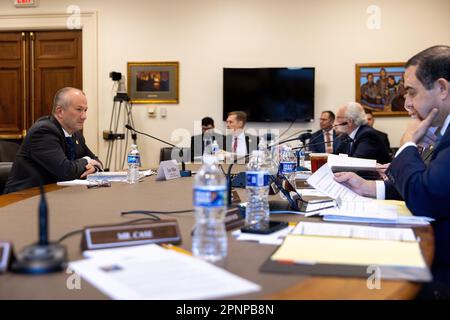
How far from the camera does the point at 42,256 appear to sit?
0.92m

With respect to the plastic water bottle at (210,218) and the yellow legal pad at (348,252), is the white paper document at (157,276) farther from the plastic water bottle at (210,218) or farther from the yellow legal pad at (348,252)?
the yellow legal pad at (348,252)

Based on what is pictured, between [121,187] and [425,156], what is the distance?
1381mm

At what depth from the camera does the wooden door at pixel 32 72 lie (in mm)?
6438

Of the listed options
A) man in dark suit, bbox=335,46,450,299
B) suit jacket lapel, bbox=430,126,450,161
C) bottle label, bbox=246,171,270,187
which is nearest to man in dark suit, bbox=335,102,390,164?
man in dark suit, bbox=335,46,450,299

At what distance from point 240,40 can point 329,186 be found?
14.8 feet

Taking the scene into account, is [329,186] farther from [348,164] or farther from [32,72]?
[32,72]

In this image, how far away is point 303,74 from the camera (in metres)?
6.03

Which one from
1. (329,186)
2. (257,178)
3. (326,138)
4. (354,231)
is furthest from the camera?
(326,138)

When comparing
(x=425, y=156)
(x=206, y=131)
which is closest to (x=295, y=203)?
(x=425, y=156)

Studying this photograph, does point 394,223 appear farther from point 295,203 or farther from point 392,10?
point 392,10

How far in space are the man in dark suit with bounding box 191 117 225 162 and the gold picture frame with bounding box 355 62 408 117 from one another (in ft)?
5.74

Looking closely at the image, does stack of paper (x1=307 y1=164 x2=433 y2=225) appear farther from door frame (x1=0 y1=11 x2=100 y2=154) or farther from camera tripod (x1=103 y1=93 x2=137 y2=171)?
door frame (x1=0 y1=11 x2=100 y2=154)

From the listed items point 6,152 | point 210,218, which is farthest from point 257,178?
point 6,152

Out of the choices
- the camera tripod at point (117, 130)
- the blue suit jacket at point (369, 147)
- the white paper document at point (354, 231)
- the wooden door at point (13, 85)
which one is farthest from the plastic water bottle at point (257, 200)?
the wooden door at point (13, 85)
